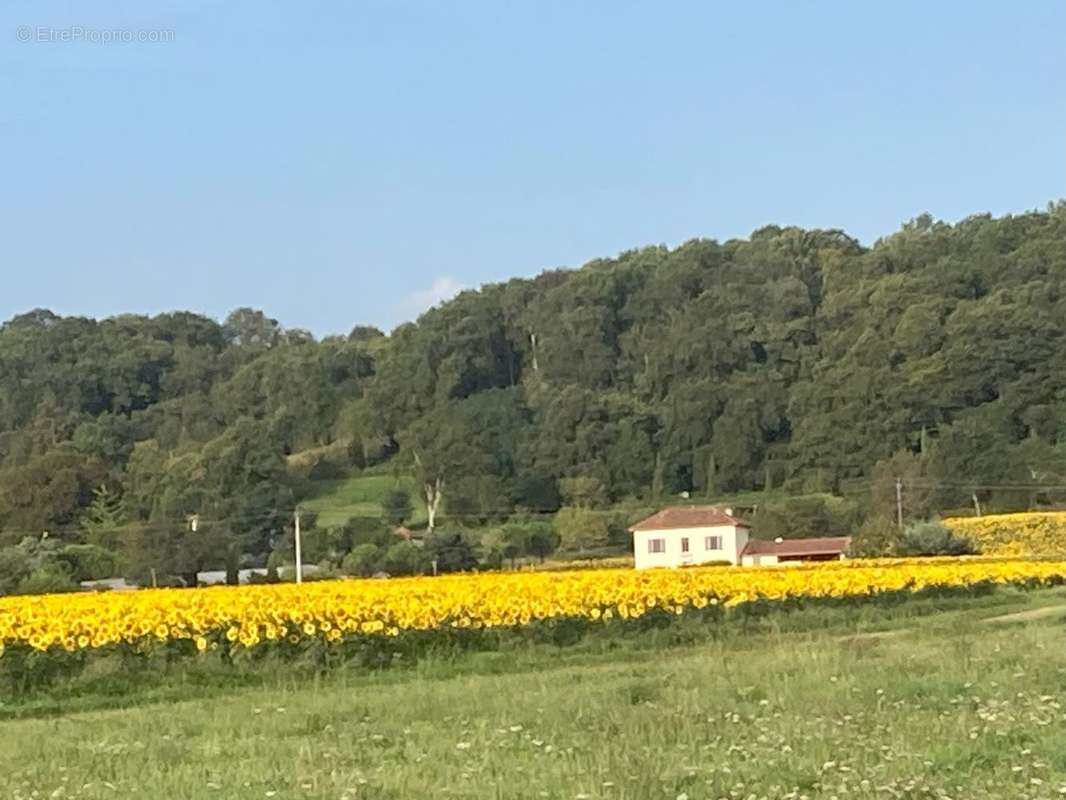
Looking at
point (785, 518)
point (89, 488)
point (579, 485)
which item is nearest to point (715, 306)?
point (579, 485)

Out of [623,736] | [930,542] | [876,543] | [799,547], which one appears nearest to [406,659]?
[623,736]

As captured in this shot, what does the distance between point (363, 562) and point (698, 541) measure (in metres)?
19.0

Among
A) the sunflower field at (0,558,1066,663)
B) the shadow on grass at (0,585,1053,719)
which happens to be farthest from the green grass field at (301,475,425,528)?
the shadow on grass at (0,585,1053,719)

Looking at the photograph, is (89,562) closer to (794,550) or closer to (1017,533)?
(794,550)

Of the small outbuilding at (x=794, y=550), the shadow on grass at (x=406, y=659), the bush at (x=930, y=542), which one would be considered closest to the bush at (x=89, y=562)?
the small outbuilding at (x=794, y=550)

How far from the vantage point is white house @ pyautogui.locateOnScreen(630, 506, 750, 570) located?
A: 65812 mm

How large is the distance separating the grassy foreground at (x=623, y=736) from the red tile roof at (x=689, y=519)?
2037 inches

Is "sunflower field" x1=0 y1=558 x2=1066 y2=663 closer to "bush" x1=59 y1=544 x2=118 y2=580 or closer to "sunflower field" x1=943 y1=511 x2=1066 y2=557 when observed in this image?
"sunflower field" x1=943 y1=511 x2=1066 y2=557

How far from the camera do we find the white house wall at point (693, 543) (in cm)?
6550

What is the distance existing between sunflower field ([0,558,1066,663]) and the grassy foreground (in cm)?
286

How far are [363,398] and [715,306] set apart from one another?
2461cm

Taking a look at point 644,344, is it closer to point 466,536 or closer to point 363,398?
point 363,398

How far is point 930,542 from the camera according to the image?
52.5 meters

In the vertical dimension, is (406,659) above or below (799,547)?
below
